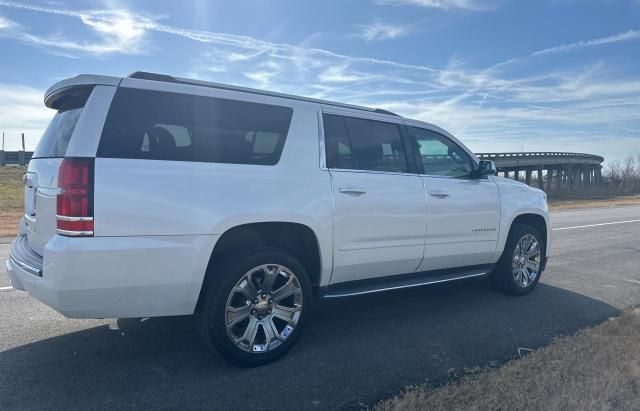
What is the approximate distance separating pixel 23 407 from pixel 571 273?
691cm

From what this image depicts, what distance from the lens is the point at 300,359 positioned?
3906 mm

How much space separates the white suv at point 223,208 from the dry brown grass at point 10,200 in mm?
9626

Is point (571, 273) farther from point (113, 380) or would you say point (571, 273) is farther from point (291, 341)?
point (113, 380)

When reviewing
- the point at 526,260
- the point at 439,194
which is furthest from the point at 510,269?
the point at 439,194

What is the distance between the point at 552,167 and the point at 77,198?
70.0m

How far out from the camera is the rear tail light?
3.10 metres

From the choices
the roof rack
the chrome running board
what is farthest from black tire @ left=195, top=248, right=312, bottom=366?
the roof rack

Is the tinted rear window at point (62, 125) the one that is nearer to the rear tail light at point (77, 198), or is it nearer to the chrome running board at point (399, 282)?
the rear tail light at point (77, 198)

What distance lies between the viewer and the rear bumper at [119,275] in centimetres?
310

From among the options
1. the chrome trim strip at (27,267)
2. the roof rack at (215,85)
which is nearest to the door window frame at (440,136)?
the roof rack at (215,85)

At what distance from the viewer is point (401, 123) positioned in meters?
5.03

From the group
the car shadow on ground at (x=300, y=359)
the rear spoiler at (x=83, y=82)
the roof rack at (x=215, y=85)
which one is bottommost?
the car shadow on ground at (x=300, y=359)

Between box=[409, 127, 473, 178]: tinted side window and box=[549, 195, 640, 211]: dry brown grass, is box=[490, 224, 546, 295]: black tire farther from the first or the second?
box=[549, 195, 640, 211]: dry brown grass

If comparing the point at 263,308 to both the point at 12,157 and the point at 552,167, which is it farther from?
the point at 552,167
